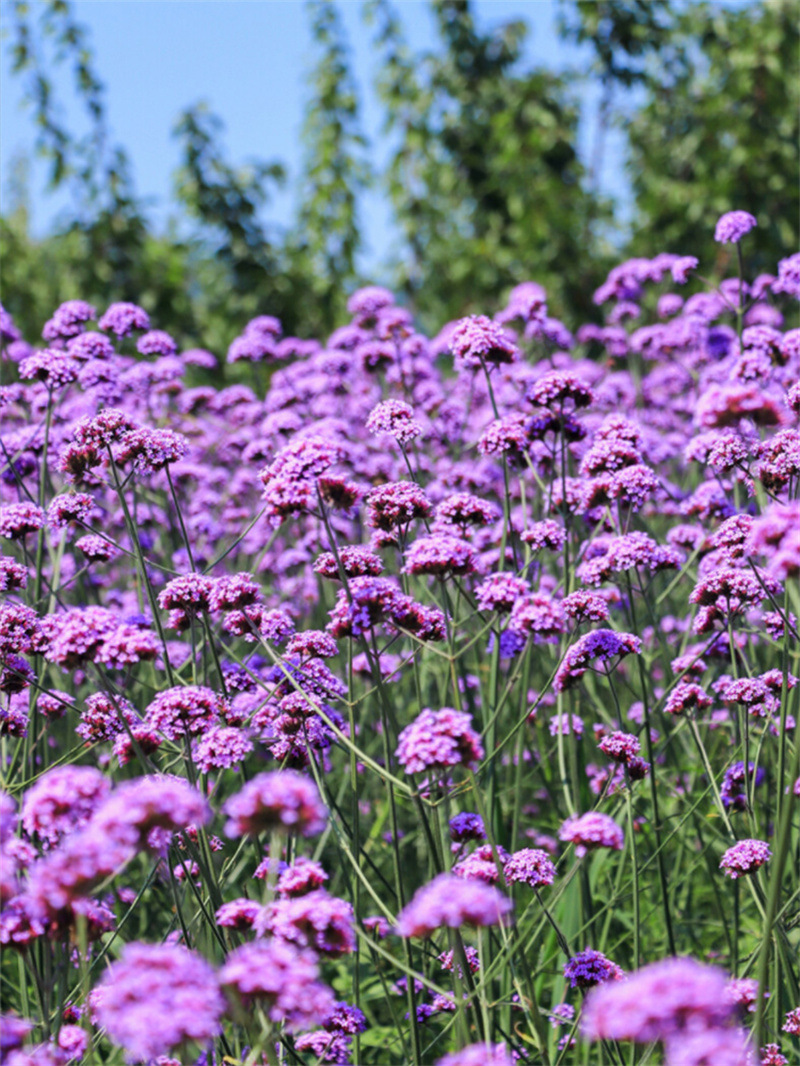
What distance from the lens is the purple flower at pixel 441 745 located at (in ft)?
6.92

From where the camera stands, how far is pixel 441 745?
212 centimetres

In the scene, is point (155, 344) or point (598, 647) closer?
point (598, 647)

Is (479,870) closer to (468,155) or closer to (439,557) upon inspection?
(439,557)

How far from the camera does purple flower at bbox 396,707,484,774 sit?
211 cm

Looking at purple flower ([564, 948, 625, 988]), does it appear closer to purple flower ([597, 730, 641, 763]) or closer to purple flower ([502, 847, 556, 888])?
purple flower ([502, 847, 556, 888])

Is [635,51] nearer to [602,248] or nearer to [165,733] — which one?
[602,248]

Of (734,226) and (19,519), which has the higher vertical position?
(734,226)

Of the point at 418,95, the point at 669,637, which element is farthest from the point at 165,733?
the point at 418,95

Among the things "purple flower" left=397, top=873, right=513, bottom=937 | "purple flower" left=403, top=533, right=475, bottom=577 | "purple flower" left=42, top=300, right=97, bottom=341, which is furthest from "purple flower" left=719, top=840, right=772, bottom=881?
"purple flower" left=42, top=300, right=97, bottom=341

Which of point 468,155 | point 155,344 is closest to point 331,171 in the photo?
point 468,155

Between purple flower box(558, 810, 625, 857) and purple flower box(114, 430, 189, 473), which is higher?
purple flower box(114, 430, 189, 473)

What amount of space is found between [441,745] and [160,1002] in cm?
82

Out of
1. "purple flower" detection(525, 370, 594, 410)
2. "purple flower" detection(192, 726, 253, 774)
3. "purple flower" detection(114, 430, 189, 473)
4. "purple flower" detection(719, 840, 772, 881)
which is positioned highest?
"purple flower" detection(525, 370, 594, 410)

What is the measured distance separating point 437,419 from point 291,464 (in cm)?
345
